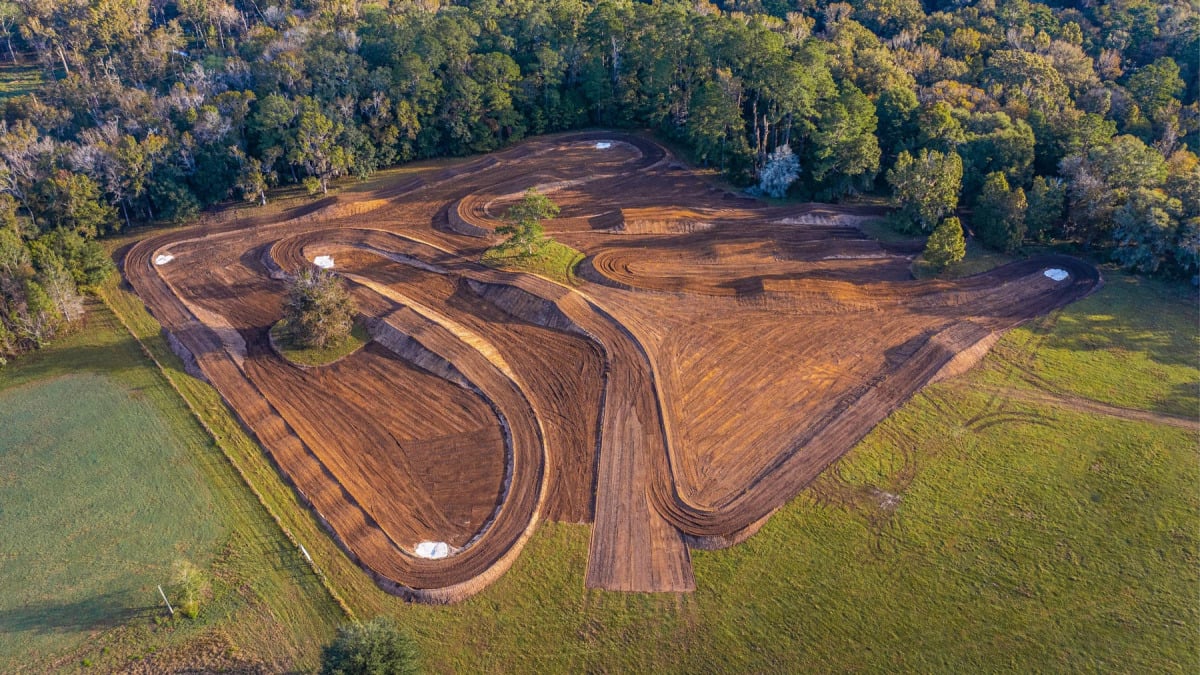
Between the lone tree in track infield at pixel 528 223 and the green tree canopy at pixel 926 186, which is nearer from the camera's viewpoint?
the lone tree in track infield at pixel 528 223

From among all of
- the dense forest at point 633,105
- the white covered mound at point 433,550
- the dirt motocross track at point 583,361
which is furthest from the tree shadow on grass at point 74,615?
the dense forest at point 633,105

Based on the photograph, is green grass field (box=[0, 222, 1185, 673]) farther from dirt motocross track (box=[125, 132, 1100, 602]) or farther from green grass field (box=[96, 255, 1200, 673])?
dirt motocross track (box=[125, 132, 1100, 602])

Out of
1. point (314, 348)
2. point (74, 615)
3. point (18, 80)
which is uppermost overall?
point (18, 80)

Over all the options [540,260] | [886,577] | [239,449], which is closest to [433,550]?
[239,449]

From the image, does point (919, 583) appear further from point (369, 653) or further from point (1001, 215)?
point (1001, 215)

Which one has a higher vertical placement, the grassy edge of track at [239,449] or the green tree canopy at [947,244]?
the green tree canopy at [947,244]

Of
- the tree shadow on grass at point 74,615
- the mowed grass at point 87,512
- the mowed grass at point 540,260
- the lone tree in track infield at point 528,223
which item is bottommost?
the tree shadow on grass at point 74,615

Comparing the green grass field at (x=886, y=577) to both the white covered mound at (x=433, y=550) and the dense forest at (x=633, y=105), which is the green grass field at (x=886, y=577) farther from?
the dense forest at (x=633, y=105)
